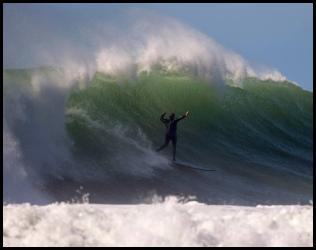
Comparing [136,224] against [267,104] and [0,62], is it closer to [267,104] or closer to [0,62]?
[0,62]

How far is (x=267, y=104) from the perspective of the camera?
14492 mm

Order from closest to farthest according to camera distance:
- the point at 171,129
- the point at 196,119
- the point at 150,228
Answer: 1. the point at 150,228
2. the point at 171,129
3. the point at 196,119

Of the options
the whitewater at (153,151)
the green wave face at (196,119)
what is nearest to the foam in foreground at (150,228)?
the whitewater at (153,151)

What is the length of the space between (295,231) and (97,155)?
508cm

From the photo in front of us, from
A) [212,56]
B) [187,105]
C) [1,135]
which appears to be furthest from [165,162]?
[212,56]

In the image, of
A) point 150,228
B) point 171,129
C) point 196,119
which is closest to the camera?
point 150,228

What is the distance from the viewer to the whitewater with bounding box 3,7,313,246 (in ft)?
12.2

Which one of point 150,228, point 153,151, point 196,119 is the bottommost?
point 150,228

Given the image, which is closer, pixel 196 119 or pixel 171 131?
pixel 171 131

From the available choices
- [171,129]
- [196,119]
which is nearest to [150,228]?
→ [171,129]

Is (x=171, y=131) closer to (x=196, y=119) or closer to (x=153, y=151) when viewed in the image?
(x=153, y=151)

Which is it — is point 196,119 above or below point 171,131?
above

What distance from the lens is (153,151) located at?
9.20m

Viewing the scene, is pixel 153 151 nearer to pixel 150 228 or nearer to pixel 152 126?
pixel 152 126
